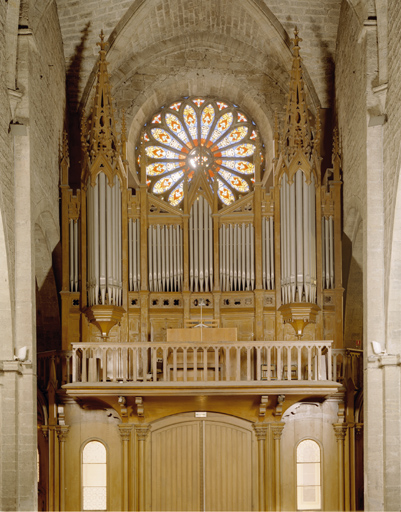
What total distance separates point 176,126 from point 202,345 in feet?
23.9

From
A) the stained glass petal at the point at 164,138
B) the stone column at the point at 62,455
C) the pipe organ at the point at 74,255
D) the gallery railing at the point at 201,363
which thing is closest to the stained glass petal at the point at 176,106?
the stained glass petal at the point at 164,138

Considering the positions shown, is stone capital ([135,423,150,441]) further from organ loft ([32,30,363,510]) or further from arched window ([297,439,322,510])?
arched window ([297,439,322,510])

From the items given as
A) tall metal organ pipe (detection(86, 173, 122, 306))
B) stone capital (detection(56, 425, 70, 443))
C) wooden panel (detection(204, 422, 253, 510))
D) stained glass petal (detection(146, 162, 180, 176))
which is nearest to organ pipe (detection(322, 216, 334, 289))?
Answer: wooden panel (detection(204, 422, 253, 510))

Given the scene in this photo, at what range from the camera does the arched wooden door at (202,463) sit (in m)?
17.4

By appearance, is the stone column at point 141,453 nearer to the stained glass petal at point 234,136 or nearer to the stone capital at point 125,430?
the stone capital at point 125,430

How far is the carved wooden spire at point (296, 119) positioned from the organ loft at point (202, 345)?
1.1 inches

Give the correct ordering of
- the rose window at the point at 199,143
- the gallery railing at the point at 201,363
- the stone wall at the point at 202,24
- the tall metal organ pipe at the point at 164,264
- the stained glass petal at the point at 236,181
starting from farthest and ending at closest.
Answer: the rose window at the point at 199,143 → the stained glass petal at the point at 236,181 → the stone wall at the point at 202,24 → the tall metal organ pipe at the point at 164,264 → the gallery railing at the point at 201,363

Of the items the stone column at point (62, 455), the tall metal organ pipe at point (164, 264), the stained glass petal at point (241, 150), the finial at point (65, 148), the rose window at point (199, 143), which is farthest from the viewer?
the stained glass petal at point (241, 150)

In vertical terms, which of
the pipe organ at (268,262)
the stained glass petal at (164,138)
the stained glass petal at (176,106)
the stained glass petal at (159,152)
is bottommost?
the pipe organ at (268,262)

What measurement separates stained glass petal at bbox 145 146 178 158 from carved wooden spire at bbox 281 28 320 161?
4.18m

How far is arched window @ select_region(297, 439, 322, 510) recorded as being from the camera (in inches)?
686

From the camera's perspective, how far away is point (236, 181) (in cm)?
2152

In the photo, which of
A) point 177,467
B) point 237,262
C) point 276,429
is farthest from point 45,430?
point 237,262

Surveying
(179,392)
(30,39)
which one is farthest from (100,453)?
(30,39)
